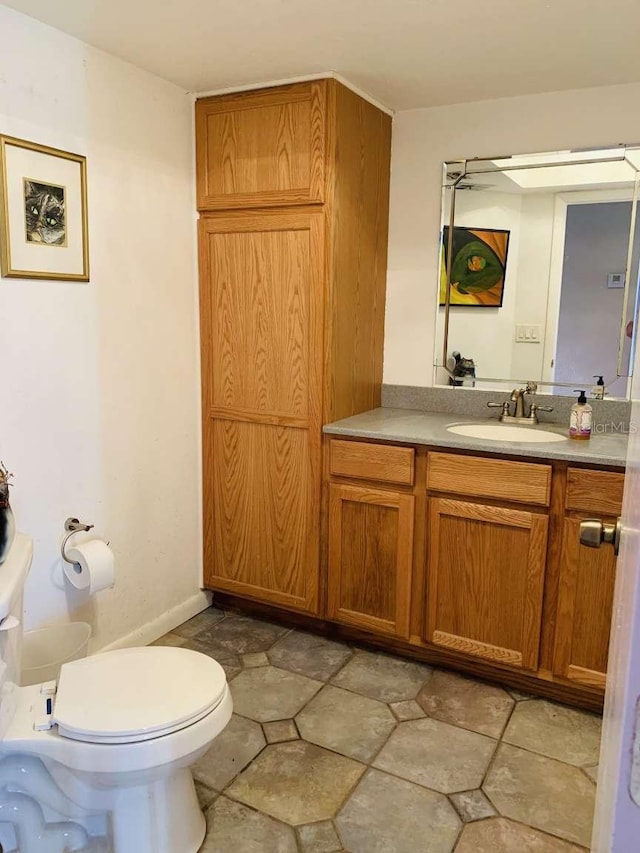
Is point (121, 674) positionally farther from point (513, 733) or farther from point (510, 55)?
point (510, 55)

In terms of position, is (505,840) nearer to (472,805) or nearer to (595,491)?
(472,805)

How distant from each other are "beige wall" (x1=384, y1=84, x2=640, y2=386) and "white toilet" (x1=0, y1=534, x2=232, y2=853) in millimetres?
1717

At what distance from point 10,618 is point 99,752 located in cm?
35

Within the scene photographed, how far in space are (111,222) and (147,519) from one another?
3.57 feet

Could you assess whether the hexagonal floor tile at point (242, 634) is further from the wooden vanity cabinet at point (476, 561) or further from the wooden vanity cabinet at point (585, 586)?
the wooden vanity cabinet at point (585, 586)

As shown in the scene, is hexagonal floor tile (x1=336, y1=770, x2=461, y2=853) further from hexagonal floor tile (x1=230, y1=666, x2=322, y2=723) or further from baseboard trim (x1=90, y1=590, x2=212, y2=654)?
baseboard trim (x1=90, y1=590, x2=212, y2=654)

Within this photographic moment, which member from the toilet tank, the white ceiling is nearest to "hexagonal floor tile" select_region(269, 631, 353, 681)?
the toilet tank

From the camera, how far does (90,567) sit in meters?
2.07

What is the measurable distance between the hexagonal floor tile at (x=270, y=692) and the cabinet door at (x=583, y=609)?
0.85m

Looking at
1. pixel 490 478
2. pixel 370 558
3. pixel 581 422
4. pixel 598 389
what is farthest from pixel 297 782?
pixel 598 389

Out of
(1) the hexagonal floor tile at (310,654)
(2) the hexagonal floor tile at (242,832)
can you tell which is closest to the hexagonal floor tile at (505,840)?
(2) the hexagonal floor tile at (242,832)

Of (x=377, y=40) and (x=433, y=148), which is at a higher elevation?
(x=377, y=40)

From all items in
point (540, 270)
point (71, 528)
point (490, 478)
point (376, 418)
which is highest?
point (540, 270)

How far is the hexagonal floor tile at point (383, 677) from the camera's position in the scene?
2257mm
